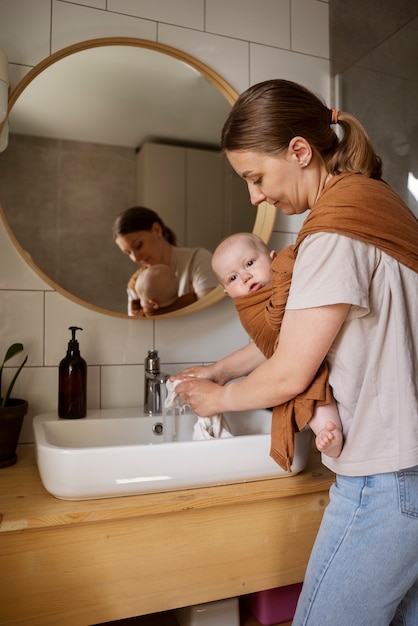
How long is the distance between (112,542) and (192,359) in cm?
76

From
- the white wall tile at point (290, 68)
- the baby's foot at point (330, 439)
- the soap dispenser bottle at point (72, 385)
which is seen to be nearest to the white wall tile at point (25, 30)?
the white wall tile at point (290, 68)

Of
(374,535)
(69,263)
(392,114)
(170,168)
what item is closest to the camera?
(374,535)

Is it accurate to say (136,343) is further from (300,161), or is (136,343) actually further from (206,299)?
(300,161)

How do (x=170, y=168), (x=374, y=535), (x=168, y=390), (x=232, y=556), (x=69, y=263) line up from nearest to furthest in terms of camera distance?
(x=374, y=535), (x=232, y=556), (x=168, y=390), (x=69, y=263), (x=170, y=168)

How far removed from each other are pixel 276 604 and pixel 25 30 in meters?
1.82

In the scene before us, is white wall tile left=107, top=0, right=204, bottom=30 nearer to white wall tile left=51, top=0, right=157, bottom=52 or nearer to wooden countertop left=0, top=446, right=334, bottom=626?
white wall tile left=51, top=0, right=157, bottom=52

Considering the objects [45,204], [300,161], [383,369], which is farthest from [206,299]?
[383,369]

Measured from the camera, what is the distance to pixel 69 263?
64.5 inches

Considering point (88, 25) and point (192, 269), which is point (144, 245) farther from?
point (88, 25)

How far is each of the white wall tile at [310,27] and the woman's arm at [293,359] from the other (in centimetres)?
141

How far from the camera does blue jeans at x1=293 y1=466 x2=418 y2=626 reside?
3.19 feet

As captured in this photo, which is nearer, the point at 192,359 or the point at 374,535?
the point at 374,535

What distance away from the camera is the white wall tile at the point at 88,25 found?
5.40ft

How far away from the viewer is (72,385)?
1.57m
